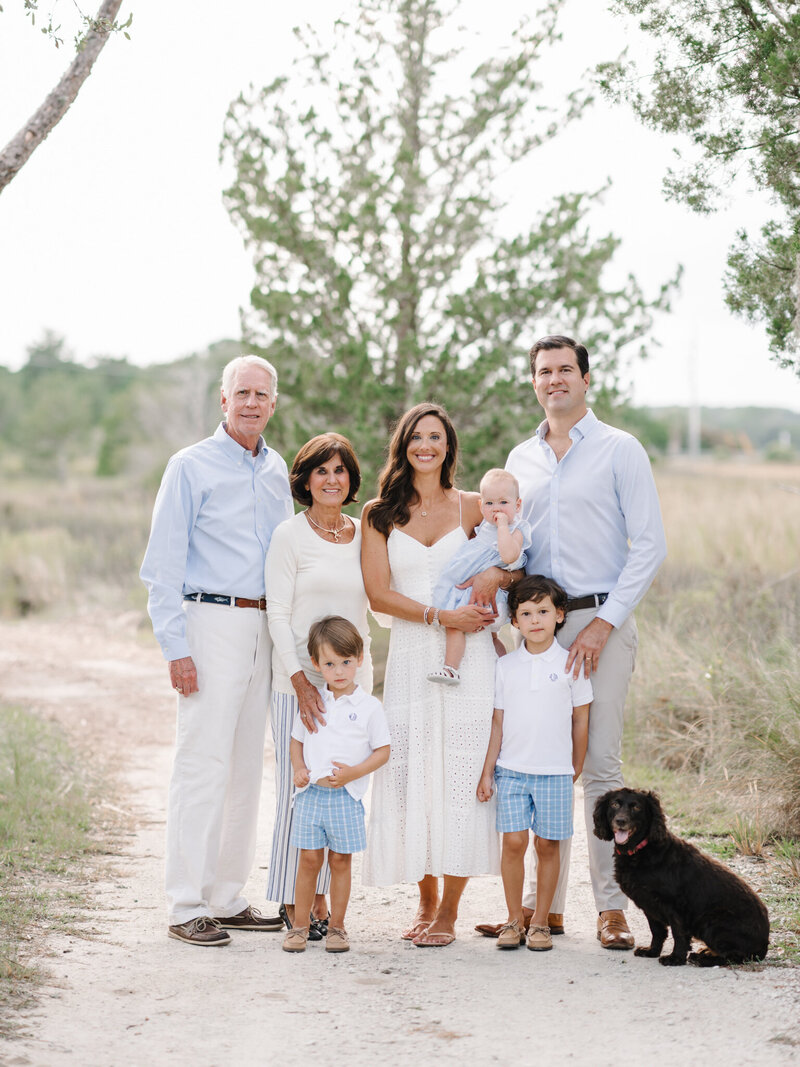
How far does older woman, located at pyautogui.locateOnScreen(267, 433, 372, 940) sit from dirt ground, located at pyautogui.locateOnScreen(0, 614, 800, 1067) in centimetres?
32

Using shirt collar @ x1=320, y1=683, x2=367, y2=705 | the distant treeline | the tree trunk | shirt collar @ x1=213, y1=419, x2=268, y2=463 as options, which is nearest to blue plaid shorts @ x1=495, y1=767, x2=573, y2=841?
shirt collar @ x1=320, y1=683, x2=367, y2=705

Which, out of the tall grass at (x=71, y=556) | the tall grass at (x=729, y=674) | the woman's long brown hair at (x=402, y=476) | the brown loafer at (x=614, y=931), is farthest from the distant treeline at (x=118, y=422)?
the brown loafer at (x=614, y=931)

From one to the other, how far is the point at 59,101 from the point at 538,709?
3.33 m

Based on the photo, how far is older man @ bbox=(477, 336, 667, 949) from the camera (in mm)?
4699

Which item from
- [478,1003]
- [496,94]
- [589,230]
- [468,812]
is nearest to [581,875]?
[468,812]

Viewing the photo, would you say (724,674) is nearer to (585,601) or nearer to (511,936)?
(585,601)

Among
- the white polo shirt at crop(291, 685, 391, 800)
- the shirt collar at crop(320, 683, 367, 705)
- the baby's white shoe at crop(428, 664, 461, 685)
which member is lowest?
the white polo shirt at crop(291, 685, 391, 800)

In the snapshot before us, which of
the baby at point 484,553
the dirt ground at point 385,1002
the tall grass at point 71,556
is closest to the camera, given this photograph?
the dirt ground at point 385,1002

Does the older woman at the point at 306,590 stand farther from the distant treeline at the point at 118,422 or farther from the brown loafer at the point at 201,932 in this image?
the distant treeline at the point at 118,422

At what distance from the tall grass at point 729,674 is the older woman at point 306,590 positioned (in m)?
2.52

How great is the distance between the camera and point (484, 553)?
469cm

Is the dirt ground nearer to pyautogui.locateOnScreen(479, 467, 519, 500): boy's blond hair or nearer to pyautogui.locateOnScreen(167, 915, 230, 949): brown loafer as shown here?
pyautogui.locateOnScreen(167, 915, 230, 949): brown loafer

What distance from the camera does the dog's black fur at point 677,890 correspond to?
423 centimetres

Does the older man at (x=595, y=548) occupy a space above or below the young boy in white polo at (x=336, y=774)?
above
